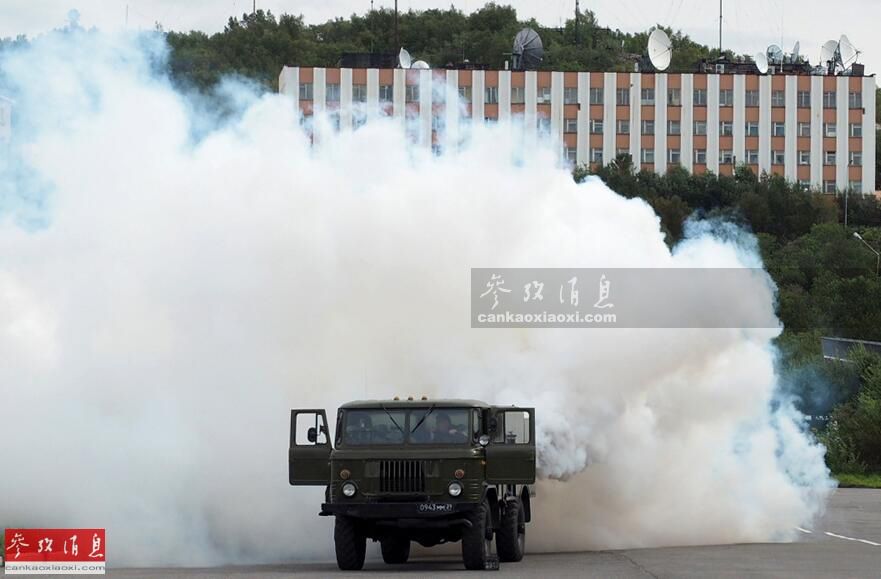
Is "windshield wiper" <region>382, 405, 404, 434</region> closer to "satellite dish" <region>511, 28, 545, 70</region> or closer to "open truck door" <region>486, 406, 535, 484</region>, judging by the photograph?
"open truck door" <region>486, 406, 535, 484</region>

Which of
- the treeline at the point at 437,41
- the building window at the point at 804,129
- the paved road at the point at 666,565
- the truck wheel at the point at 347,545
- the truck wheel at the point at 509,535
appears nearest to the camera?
the paved road at the point at 666,565

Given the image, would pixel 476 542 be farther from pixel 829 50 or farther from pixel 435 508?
pixel 829 50

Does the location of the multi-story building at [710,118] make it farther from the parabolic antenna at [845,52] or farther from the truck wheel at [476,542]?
the truck wheel at [476,542]

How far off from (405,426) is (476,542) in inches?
94.4

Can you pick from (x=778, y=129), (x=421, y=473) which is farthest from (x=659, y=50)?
(x=421, y=473)

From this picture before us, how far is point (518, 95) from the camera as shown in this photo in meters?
111

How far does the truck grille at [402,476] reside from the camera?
25906 millimetres

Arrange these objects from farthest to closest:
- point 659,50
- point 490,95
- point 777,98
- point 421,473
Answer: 1. point 777,98
2. point 490,95
3. point 659,50
4. point 421,473

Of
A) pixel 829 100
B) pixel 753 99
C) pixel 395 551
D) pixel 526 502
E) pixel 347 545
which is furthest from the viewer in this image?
pixel 829 100

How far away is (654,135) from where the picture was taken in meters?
115

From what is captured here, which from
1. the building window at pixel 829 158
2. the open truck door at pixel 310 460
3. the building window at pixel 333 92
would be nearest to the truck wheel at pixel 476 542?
the open truck door at pixel 310 460

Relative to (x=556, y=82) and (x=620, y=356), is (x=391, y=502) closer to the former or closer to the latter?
(x=620, y=356)

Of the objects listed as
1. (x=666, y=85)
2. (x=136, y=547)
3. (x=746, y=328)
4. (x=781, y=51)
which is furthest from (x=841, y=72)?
(x=136, y=547)

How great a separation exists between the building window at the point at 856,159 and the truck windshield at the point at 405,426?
96.3 m
